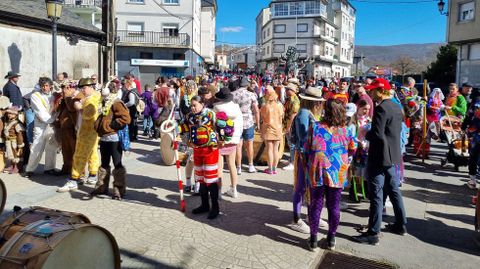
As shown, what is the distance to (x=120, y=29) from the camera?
3784cm

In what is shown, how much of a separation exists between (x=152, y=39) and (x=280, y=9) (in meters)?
37.8

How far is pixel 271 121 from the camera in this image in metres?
7.72

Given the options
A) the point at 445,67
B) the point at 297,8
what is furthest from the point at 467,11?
the point at 297,8

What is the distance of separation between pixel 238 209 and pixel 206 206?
50 centimetres

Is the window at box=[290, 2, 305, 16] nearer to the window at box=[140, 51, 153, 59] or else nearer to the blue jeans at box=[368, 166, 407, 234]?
the window at box=[140, 51, 153, 59]

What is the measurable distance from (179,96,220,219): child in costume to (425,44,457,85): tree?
30371 millimetres

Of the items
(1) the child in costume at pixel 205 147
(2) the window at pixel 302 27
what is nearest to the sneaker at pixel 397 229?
(1) the child in costume at pixel 205 147

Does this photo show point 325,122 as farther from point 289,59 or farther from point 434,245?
point 289,59

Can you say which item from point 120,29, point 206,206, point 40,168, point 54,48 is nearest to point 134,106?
point 54,48

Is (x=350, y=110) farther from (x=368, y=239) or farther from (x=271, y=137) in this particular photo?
(x=368, y=239)

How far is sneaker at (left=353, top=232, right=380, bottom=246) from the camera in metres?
4.70

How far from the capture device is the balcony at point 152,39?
120 feet

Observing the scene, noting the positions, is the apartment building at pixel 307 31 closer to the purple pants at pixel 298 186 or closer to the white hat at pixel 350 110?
the white hat at pixel 350 110

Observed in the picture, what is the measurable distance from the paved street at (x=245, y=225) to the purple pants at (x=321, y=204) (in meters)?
0.37
